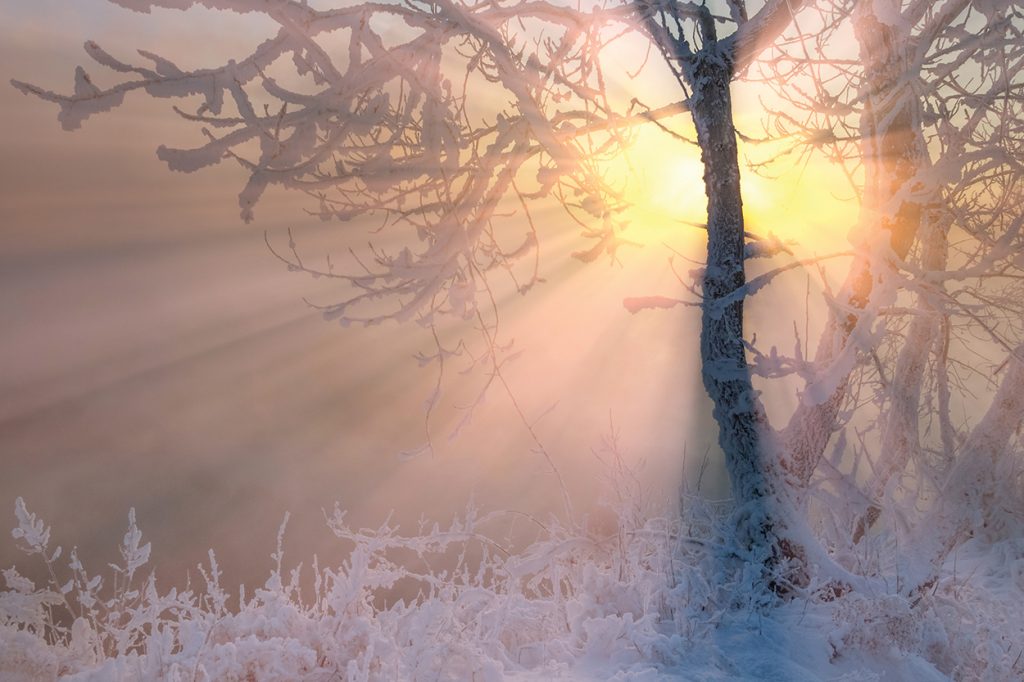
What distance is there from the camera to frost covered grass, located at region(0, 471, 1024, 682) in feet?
7.81

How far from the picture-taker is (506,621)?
3135 mm

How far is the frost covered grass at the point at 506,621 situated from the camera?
2381 millimetres

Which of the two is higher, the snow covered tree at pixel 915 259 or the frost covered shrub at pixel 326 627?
the snow covered tree at pixel 915 259

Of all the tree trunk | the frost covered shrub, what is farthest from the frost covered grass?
the tree trunk

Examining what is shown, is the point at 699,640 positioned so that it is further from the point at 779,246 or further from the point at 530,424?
the point at 779,246

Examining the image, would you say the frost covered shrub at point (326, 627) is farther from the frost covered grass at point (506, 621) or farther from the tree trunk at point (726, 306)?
the tree trunk at point (726, 306)

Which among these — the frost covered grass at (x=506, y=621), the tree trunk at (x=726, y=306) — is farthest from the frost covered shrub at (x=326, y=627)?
the tree trunk at (x=726, y=306)

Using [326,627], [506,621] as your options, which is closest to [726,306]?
[506,621]

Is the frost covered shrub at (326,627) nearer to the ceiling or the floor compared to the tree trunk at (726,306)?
nearer to the floor

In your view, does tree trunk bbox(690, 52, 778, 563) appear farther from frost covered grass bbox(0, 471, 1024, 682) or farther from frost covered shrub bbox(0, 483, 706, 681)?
frost covered shrub bbox(0, 483, 706, 681)

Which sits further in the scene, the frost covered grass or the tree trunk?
the tree trunk

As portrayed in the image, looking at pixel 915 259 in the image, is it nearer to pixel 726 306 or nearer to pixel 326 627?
pixel 726 306

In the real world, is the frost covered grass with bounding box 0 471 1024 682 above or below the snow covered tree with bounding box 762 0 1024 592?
below

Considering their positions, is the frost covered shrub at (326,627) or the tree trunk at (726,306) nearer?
the frost covered shrub at (326,627)
